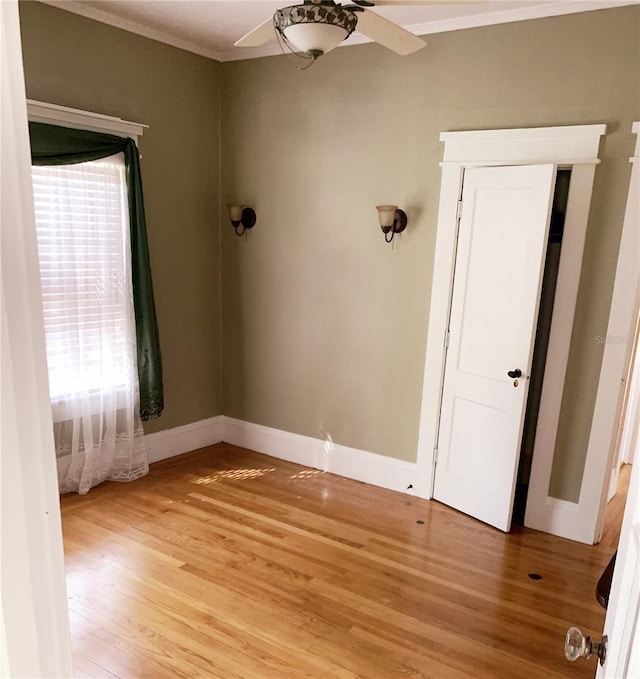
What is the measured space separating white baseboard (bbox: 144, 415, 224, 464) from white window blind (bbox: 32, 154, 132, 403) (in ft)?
2.05

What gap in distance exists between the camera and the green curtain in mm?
3230

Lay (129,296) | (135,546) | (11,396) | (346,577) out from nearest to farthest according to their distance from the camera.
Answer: (11,396) → (346,577) → (135,546) → (129,296)

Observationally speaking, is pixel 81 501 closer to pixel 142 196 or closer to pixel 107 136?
pixel 142 196

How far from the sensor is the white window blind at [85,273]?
3.35 meters

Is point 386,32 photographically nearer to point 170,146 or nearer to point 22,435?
point 22,435

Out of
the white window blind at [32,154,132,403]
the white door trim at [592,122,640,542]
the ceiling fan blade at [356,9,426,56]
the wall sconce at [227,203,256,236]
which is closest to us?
the ceiling fan blade at [356,9,426,56]

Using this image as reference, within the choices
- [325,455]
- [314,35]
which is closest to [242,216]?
[325,455]

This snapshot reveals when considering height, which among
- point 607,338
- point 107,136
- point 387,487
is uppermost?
point 107,136

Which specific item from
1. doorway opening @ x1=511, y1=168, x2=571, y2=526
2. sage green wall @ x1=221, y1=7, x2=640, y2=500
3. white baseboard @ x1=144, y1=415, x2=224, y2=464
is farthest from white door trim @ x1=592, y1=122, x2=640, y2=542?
white baseboard @ x1=144, y1=415, x2=224, y2=464

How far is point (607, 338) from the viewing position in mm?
3082

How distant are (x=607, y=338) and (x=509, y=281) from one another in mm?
611

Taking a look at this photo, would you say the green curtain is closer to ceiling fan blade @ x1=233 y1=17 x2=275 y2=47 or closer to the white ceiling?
the white ceiling

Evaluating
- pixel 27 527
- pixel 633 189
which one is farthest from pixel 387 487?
pixel 27 527

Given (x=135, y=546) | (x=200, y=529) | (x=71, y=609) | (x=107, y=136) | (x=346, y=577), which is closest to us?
(x=71, y=609)
